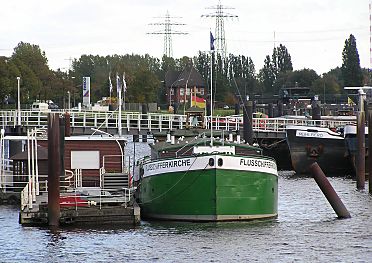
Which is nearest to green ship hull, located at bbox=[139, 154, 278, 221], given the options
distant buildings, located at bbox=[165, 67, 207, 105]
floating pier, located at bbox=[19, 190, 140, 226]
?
floating pier, located at bbox=[19, 190, 140, 226]

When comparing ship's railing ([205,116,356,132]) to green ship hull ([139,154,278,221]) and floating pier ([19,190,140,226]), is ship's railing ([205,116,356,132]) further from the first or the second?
floating pier ([19,190,140,226])

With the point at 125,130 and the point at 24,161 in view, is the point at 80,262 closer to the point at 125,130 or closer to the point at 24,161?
the point at 24,161

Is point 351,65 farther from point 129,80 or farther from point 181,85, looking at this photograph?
point 129,80

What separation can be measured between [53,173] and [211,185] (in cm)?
618

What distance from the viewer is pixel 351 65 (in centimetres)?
18262

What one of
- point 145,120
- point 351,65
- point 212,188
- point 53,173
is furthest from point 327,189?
A: point 351,65

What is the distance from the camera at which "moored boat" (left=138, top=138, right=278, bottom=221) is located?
1564 inches

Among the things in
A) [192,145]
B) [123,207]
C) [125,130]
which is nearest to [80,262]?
[123,207]

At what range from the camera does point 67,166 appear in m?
48.0

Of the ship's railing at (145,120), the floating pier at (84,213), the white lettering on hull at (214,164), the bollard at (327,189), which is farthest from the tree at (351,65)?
the floating pier at (84,213)

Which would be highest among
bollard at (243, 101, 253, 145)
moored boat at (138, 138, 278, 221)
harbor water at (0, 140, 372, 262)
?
bollard at (243, 101, 253, 145)

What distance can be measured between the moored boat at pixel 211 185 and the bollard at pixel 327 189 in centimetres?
172

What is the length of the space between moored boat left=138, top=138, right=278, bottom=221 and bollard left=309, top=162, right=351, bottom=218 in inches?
67.9

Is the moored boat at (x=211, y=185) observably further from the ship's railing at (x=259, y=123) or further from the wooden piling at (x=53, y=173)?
the ship's railing at (x=259, y=123)
